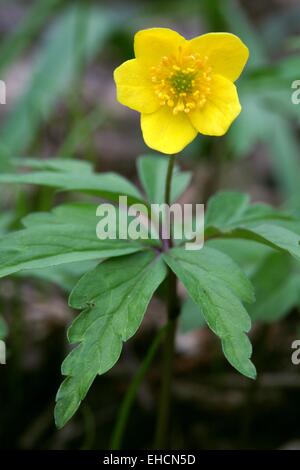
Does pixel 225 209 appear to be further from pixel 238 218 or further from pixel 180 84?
pixel 180 84

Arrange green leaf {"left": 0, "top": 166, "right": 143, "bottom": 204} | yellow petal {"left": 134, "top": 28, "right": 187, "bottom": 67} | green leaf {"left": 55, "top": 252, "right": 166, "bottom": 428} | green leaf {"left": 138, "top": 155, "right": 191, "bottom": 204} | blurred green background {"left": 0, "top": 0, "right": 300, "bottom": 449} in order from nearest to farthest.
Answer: green leaf {"left": 55, "top": 252, "right": 166, "bottom": 428}
yellow petal {"left": 134, "top": 28, "right": 187, "bottom": 67}
green leaf {"left": 0, "top": 166, "right": 143, "bottom": 204}
green leaf {"left": 138, "top": 155, "right": 191, "bottom": 204}
blurred green background {"left": 0, "top": 0, "right": 300, "bottom": 449}

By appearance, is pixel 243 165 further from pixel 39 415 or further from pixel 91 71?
pixel 39 415

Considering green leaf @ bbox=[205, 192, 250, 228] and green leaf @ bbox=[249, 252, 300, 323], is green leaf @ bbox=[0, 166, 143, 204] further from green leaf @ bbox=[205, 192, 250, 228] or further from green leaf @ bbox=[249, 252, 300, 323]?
green leaf @ bbox=[249, 252, 300, 323]

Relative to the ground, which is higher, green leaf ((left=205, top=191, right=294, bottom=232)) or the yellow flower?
the yellow flower

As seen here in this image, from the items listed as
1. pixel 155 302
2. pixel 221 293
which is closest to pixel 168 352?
pixel 221 293

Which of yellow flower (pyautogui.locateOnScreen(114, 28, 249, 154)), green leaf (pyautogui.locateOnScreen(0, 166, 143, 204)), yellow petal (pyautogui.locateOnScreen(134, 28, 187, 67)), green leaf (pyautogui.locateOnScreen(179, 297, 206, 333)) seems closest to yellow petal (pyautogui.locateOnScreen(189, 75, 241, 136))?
yellow flower (pyautogui.locateOnScreen(114, 28, 249, 154))

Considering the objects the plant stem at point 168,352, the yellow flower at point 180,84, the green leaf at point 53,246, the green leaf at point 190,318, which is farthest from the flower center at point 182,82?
the green leaf at point 190,318
